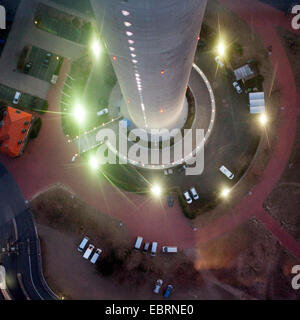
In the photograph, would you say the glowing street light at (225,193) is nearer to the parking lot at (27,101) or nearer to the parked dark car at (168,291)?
the parked dark car at (168,291)

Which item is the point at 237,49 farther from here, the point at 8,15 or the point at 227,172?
the point at 8,15

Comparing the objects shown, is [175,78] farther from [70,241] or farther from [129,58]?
[70,241]

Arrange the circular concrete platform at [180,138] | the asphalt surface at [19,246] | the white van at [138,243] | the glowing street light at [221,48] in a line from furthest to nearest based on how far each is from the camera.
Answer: the glowing street light at [221,48]
the circular concrete platform at [180,138]
the asphalt surface at [19,246]
the white van at [138,243]

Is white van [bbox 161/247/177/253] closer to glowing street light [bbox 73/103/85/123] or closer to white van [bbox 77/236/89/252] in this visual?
white van [bbox 77/236/89/252]

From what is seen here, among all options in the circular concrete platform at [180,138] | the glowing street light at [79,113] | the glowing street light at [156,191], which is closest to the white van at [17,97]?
the glowing street light at [79,113]

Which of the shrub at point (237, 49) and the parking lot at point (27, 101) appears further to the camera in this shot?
the parking lot at point (27, 101)

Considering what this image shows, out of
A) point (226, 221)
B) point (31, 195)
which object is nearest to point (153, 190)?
point (226, 221)

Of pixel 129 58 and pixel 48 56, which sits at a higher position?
pixel 48 56
